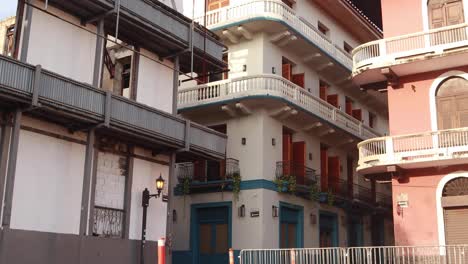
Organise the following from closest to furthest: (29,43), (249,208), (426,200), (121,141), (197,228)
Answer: (29,43), (121,141), (426,200), (249,208), (197,228)

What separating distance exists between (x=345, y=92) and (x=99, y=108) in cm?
1955

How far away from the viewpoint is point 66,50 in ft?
60.4

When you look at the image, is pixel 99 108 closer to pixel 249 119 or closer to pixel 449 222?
pixel 249 119

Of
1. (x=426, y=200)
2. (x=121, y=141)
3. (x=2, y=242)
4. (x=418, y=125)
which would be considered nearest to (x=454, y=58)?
(x=418, y=125)

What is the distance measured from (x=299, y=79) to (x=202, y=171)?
22.4 ft

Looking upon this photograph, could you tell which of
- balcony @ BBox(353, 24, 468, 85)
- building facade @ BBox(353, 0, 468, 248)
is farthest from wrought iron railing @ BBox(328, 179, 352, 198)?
balcony @ BBox(353, 24, 468, 85)

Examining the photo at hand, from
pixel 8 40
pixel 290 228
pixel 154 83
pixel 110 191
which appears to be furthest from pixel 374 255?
pixel 8 40

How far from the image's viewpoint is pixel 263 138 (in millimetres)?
25953

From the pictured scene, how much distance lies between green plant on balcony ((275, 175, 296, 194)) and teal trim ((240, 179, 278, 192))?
20 cm

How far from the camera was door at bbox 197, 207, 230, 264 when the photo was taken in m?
26.0

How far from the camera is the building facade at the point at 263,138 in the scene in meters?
25.8

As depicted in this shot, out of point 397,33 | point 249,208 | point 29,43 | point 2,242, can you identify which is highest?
point 397,33

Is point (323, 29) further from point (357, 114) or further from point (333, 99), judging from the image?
point (357, 114)

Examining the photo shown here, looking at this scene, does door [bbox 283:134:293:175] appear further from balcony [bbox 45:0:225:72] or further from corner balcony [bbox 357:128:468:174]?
balcony [bbox 45:0:225:72]
